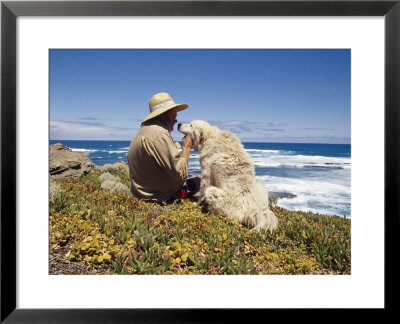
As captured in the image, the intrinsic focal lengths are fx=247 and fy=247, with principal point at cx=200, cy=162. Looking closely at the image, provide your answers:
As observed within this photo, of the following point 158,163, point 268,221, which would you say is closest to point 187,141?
point 158,163

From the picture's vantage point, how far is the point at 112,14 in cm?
275

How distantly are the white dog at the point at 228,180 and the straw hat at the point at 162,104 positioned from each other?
36 centimetres

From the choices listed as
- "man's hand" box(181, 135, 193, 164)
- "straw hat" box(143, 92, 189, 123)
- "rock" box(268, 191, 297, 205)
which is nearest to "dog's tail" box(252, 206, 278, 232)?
"rock" box(268, 191, 297, 205)

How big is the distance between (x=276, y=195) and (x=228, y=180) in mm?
899

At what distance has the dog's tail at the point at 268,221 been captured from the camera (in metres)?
3.27

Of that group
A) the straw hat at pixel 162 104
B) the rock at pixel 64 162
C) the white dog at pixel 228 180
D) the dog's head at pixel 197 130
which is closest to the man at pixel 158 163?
the dog's head at pixel 197 130

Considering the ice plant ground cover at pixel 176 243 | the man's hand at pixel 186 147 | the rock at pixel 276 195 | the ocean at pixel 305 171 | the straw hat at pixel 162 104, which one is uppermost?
the straw hat at pixel 162 104

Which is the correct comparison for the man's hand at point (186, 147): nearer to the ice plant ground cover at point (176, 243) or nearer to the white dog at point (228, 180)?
the white dog at point (228, 180)

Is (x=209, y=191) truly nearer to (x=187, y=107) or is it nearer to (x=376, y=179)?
(x=187, y=107)

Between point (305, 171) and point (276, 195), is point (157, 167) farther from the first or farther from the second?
point (305, 171)

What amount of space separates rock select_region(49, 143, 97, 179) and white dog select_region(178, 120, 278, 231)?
4.71 feet

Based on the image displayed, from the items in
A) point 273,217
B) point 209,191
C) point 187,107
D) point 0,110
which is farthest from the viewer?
point 209,191

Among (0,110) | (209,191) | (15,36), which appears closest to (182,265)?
(209,191)

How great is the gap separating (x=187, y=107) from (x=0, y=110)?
81.2 inches
